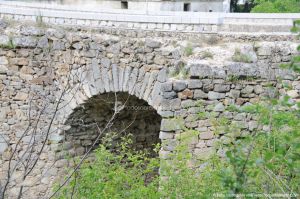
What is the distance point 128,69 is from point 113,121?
1708mm

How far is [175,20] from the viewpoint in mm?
7688

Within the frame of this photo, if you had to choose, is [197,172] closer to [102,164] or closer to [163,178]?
[163,178]

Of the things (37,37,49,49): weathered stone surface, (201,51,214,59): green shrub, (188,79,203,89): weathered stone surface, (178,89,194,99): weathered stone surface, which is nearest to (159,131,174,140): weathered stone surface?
(178,89,194,99): weathered stone surface

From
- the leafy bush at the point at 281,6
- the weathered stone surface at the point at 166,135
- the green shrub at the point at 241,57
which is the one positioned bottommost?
the weathered stone surface at the point at 166,135

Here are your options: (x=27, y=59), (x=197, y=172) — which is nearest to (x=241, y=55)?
(x=197, y=172)

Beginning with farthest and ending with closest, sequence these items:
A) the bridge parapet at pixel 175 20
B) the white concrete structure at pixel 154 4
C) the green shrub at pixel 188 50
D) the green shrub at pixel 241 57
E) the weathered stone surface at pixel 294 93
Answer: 1. the white concrete structure at pixel 154 4
2. the bridge parapet at pixel 175 20
3. the green shrub at pixel 188 50
4. the green shrub at pixel 241 57
5. the weathered stone surface at pixel 294 93

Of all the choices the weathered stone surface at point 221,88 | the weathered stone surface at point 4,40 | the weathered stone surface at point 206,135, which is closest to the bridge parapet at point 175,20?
the weathered stone surface at point 4,40

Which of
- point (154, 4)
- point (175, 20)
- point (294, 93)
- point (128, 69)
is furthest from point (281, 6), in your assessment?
point (294, 93)

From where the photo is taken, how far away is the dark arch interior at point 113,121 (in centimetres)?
820

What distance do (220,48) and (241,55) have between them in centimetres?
54

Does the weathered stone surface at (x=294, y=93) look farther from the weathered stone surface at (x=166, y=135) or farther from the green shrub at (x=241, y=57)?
the weathered stone surface at (x=166, y=135)

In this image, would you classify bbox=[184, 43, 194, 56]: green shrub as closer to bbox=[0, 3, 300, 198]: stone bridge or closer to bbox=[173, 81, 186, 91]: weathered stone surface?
bbox=[0, 3, 300, 198]: stone bridge

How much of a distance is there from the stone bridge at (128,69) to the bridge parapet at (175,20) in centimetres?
2

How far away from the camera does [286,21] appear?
761cm
